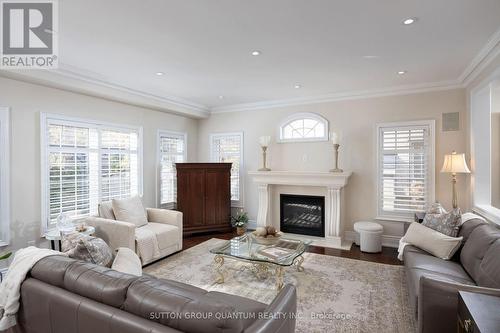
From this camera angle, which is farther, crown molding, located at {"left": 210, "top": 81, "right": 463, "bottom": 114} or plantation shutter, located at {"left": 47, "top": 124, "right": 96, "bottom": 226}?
crown molding, located at {"left": 210, "top": 81, "right": 463, "bottom": 114}

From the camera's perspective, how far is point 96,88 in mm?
4027

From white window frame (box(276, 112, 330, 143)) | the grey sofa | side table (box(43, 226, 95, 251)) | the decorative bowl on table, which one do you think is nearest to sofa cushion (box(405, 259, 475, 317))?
the grey sofa

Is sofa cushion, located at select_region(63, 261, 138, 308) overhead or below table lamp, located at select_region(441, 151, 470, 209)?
below

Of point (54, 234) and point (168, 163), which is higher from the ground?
point (168, 163)

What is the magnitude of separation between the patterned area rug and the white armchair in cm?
19

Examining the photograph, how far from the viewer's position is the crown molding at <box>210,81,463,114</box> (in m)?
4.32

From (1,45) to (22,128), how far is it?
43.9 inches

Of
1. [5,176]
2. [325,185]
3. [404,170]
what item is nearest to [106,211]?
[5,176]

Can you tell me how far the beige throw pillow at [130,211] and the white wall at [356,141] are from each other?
244 centimetres

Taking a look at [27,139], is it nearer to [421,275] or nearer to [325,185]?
[325,185]

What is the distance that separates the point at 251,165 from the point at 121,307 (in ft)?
15.5

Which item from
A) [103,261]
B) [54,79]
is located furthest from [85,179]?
[103,261]

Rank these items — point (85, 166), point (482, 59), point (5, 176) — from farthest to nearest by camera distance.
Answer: point (85, 166) → point (5, 176) → point (482, 59)

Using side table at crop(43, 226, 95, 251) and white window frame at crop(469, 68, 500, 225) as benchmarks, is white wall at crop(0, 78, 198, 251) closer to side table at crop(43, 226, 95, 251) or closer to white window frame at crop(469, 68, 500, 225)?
side table at crop(43, 226, 95, 251)
